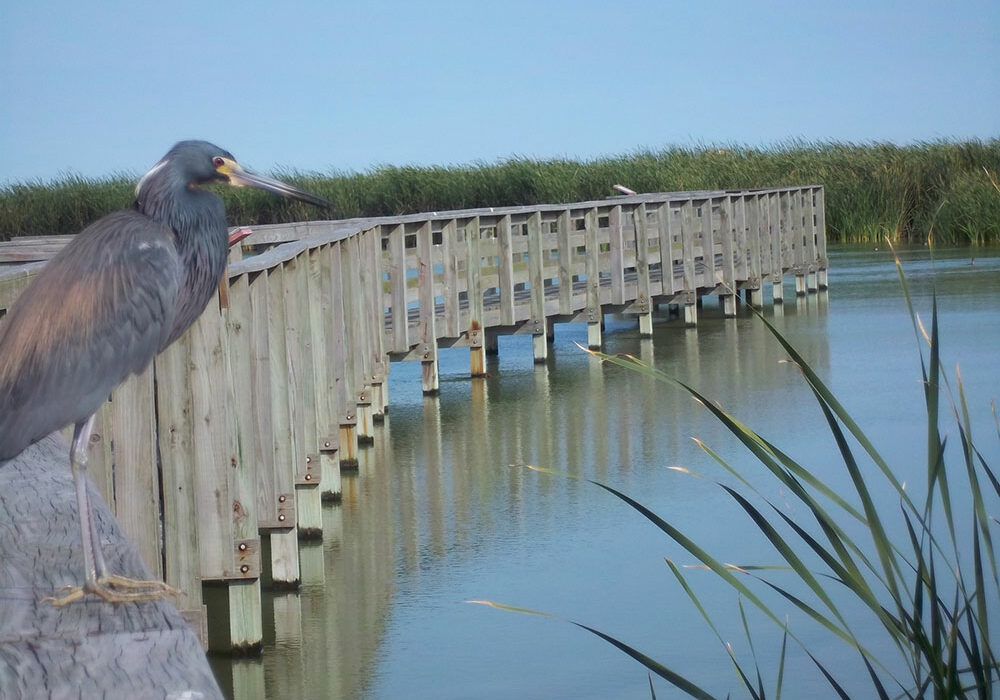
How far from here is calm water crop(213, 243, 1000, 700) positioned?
14.6ft

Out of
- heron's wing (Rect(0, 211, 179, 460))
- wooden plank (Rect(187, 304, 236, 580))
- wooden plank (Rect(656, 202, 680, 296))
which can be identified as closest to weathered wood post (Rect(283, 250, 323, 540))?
wooden plank (Rect(187, 304, 236, 580))

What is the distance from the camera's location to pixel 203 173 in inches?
123

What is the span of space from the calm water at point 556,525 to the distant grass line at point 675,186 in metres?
14.0

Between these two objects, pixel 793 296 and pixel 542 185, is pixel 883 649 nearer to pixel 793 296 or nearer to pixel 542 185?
pixel 793 296

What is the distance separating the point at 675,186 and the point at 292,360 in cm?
2313

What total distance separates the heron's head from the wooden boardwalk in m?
0.46

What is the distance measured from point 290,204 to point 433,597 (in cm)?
2600

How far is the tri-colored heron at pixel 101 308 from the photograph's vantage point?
2.70 meters

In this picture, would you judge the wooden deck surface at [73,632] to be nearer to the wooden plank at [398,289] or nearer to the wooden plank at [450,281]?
the wooden plank at [398,289]

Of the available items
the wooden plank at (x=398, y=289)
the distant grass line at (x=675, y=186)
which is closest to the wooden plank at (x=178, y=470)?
the wooden plank at (x=398, y=289)

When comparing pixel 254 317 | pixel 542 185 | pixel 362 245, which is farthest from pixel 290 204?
pixel 254 317

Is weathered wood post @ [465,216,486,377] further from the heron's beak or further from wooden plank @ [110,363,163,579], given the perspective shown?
the heron's beak

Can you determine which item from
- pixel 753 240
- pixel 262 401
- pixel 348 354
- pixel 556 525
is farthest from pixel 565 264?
pixel 262 401

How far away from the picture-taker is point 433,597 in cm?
514
